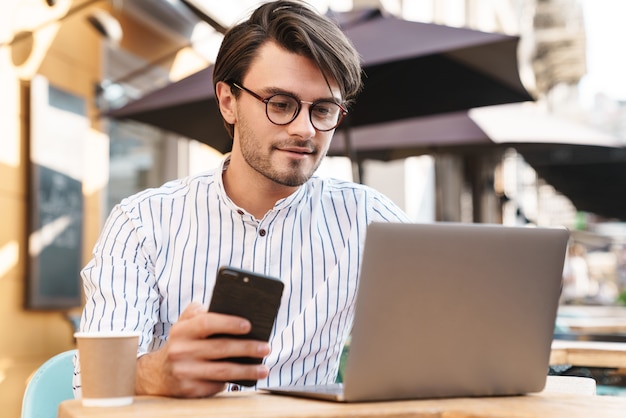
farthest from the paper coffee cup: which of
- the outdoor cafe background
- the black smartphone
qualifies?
the outdoor cafe background

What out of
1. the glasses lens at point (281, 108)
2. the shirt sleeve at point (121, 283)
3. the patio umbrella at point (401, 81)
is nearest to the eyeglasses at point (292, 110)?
the glasses lens at point (281, 108)

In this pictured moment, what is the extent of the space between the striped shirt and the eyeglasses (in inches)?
9.0

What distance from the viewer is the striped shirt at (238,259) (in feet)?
6.31

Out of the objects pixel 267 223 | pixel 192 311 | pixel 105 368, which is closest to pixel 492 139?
pixel 267 223

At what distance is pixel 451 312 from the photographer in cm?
142

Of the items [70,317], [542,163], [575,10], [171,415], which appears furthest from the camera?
[575,10]

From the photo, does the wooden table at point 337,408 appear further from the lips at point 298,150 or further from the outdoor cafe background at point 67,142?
the outdoor cafe background at point 67,142

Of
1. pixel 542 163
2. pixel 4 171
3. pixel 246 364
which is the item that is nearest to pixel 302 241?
pixel 246 364

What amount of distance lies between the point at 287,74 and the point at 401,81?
305cm

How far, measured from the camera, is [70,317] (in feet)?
15.8

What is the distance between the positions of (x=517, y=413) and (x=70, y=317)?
3882 mm

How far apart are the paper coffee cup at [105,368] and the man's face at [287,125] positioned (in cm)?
71

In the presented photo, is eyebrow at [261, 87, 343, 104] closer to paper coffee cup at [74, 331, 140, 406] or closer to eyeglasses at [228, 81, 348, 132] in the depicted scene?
eyeglasses at [228, 81, 348, 132]

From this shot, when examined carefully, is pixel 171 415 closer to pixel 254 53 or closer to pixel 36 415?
pixel 36 415
